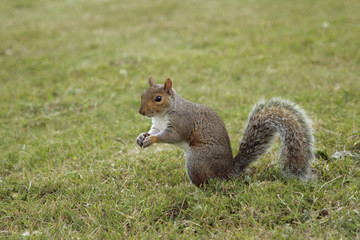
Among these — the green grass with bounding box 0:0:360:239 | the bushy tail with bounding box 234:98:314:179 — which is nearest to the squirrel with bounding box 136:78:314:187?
the bushy tail with bounding box 234:98:314:179

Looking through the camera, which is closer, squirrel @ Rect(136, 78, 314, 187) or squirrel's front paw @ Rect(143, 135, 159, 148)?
squirrel @ Rect(136, 78, 314, 187)

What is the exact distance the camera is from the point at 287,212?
214 centimetres

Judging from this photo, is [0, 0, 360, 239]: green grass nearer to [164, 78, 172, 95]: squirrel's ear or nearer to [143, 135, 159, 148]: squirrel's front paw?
[143, 135, 159, 148]: squirrel's front paw

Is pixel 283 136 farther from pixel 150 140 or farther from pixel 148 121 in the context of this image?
pixel 148 121

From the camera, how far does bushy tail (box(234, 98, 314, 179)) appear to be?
2.28 m

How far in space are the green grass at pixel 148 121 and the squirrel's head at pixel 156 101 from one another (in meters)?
0.53

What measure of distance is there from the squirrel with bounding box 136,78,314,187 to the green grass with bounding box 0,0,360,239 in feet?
0.40

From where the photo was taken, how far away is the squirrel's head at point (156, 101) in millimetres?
2439

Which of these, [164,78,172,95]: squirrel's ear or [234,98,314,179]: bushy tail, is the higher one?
[164,78,172,95]: squirrel's ear

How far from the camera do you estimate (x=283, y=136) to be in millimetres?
2287

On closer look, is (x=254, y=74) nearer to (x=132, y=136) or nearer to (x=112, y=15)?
(x=132, y=136)

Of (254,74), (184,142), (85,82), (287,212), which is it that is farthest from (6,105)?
(287,212)

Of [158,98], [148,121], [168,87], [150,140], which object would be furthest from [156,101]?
[148,121]

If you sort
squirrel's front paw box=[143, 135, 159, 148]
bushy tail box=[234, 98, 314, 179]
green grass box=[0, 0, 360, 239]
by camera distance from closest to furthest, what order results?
green grass box=[0, 0, 360, 239] → bushy tail box=[234, 98, 314, 179] → squirrel's front paw box=[143, 135, 159, 148]
